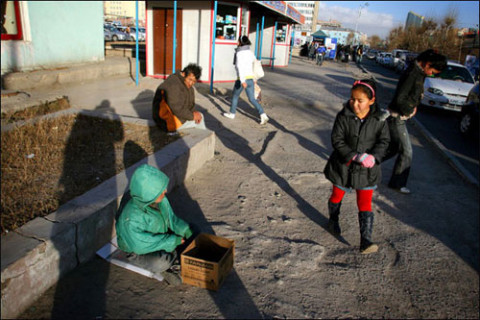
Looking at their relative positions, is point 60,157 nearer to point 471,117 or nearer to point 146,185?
point 146,185

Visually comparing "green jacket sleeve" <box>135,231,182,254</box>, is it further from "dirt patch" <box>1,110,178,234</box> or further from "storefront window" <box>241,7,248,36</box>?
"storefront window" <box>241,7,248,36</box>

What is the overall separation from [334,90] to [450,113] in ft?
13.9

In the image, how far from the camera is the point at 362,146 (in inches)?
128

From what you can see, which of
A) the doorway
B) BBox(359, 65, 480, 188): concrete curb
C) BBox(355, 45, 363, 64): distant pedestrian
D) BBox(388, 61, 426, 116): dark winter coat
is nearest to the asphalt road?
BBox(359, 65, 480, 188): concrete curb

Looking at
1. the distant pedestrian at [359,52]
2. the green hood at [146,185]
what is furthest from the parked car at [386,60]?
the green hood at [146,185]

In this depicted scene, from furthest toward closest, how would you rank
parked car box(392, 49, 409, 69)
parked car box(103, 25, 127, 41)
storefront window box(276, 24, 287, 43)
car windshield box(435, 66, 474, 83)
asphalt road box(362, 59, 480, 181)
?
parked car box(103, 25, 127, 41) → parked car box(392, 49, 409, 69) → storefront window box(276, 24, 287, 43) → car windshield box(435, 66, 474, 83) → asphalt road box(362, 59, 480, 181)

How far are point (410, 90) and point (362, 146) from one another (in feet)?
5.44

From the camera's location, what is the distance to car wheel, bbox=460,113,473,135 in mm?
8752

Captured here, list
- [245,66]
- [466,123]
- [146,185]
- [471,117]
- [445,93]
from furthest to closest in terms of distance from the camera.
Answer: [445,93] < [466,123] < [471,117] < [245,66] < [146,185]

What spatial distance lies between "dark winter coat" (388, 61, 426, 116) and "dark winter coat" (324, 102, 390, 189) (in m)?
1.36

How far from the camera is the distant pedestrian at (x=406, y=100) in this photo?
4234 mm

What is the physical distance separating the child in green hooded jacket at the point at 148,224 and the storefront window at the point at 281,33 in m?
20.8

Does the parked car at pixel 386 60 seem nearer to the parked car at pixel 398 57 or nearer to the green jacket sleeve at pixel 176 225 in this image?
the parked car at pixel 398 57

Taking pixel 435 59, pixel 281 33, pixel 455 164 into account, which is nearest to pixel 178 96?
pixel 435 59
